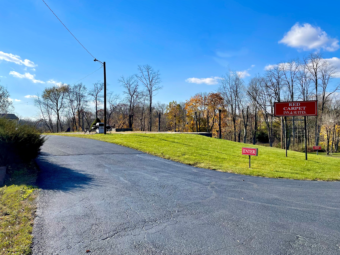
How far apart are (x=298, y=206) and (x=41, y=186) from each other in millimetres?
6434

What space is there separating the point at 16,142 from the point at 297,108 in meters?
15.0

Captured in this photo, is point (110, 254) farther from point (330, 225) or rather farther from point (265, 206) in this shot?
point (330, 225)

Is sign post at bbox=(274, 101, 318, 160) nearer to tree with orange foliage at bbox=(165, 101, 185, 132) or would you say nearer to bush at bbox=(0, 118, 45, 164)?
bush at bbox=(0, 118, 45, 164)

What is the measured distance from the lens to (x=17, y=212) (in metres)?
4.04

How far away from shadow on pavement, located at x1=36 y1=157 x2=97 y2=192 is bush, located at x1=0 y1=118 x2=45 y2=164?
0.75m

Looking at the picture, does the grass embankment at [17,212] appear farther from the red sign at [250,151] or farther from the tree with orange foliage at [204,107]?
the tree with orange foliage at [204,107]

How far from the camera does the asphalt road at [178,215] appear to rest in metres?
3.15

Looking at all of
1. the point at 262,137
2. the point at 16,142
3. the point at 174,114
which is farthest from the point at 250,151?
the point at 262,137

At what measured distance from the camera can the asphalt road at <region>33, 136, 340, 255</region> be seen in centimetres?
315

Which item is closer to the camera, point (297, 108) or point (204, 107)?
point (297, 108)

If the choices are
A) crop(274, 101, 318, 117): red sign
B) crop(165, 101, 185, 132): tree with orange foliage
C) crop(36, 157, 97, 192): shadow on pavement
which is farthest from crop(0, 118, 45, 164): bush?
crop(165, 101, 185, 132): tree with orange foliage

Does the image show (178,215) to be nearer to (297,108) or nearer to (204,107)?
(297,108)

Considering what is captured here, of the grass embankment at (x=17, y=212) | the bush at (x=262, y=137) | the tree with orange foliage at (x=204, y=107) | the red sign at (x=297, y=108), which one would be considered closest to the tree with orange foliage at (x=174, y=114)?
the tree with orange foliage at (x=204, y=107)

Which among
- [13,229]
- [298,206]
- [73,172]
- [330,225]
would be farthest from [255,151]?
[13,229]
